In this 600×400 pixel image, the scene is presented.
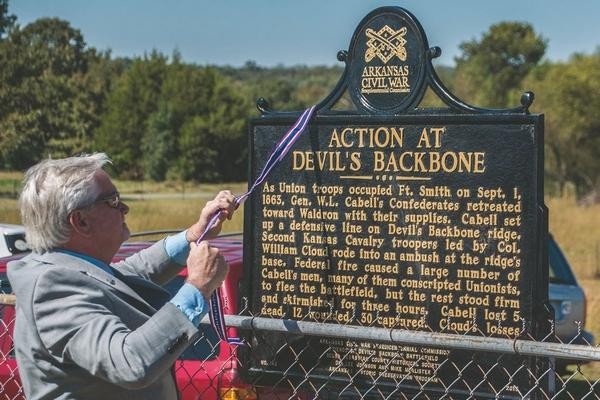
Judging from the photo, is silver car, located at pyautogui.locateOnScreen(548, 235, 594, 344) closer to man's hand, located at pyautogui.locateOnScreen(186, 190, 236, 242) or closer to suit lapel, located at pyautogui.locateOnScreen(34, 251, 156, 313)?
man's hand, located at pyautogui.locateOnScreen(186, 190, 236, 242)

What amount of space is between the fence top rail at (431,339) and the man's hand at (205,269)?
117 cm

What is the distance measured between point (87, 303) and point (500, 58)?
6663cm

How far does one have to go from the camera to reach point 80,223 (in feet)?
8.70

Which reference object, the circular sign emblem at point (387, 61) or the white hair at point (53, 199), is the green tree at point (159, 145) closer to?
the circular sign emblem at point (387, 61)

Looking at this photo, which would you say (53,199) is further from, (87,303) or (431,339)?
(431,339)

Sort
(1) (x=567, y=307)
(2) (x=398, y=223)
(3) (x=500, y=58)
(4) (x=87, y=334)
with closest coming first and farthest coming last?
(4) (x=87, y=334) → (2) (x=398, y=223) → (1) (x=567, y=307) → (3) (x=500, y=58)

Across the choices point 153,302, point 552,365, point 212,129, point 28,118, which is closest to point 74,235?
point 153,302

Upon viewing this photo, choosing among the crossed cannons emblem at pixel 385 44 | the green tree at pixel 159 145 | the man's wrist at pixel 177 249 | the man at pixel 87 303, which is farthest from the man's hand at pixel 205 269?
the green tree at pixel 159 145

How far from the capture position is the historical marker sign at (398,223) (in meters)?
3.93

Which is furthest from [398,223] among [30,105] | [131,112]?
[131,112]

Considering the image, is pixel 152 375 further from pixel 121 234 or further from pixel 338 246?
pixel 338 246

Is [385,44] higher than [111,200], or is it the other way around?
[385,44]

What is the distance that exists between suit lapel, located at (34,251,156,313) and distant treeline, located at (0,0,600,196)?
2242 cm

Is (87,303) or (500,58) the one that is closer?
(87,303)
